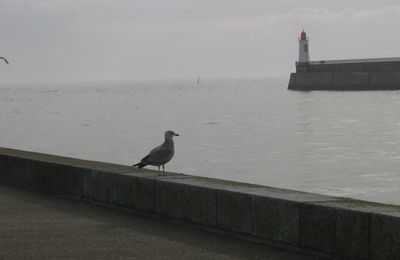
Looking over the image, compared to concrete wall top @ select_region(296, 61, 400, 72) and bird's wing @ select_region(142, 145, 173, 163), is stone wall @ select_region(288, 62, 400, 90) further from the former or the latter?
bird's wing @ select_region(142, 145, 173, 163)

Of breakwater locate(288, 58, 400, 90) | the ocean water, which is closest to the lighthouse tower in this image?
breakwater locate(288, 58, 400, 90)

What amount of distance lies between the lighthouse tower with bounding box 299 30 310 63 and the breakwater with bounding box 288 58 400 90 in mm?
752

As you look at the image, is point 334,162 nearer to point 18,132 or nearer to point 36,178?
point 36,178

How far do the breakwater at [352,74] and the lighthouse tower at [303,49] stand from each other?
0.75 m

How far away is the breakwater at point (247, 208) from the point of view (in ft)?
20.6

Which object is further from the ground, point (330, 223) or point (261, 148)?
point (330, 223)

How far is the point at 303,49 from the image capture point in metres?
110

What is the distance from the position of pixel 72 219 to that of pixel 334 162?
90.4 feet

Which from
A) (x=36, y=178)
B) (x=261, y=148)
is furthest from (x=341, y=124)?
(x=36, y=178)

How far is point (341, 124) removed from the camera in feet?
217

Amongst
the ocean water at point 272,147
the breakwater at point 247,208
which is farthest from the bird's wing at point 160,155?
the ocean water at point 272,147

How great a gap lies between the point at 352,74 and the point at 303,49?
333 inches

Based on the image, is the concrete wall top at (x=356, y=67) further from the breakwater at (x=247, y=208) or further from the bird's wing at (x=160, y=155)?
the breakwater at (x=247, y=208)

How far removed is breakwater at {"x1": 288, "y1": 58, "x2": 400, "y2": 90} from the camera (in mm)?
103062
